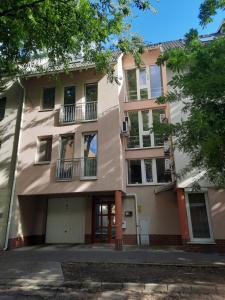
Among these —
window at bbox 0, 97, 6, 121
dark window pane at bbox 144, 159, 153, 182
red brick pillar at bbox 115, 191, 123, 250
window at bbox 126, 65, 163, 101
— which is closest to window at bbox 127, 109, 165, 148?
dark window pane at bbox 144, 159, 153, 182

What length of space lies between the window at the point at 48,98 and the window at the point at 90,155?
3115 mm

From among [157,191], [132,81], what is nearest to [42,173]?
[157,191]

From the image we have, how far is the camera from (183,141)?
24.5ft

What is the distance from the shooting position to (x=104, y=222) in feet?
47.7

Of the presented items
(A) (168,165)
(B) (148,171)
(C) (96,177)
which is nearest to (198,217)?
(A) (168,165)

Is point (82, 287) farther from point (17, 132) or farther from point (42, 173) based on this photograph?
point (17, 132)

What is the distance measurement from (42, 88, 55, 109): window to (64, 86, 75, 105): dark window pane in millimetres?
787

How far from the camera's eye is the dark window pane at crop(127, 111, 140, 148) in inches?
634

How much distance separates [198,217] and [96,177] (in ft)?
17.3

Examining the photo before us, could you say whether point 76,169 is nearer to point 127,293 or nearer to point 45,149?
point 45,149

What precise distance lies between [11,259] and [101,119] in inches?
306

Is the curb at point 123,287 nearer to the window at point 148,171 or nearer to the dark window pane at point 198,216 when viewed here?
the dark window pane at point 198,216

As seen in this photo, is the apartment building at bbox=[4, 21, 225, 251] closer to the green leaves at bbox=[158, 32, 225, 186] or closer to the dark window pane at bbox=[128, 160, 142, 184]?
the dark window pane at bbox=[128, 160, 142, 184]

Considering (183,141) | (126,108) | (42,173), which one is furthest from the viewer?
(126,108)
